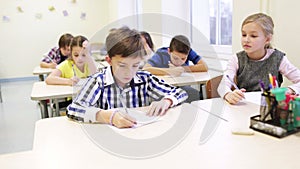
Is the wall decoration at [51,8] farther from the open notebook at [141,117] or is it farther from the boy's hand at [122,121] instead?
the boy's hand at [122,121]

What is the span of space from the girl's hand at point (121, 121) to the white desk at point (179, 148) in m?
0.03

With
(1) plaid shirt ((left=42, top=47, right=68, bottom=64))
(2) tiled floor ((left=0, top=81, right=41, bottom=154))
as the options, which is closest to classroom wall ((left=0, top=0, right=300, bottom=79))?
(2) tiled floor ((left=0, top=81, right=41, bottom=154))

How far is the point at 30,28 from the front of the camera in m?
5.63

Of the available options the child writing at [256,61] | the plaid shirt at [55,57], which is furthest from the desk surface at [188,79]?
the plaid shirt at [55,57]

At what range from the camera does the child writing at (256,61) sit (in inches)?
63.8

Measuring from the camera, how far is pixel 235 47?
7.84 ft

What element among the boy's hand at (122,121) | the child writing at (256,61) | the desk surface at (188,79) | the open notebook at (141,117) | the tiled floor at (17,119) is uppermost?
the child writing at (256,61)

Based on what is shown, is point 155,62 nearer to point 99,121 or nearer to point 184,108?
point 184,108

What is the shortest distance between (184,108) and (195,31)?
236 centimetres

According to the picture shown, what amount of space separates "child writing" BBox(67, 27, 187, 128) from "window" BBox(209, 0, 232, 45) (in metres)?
1.81

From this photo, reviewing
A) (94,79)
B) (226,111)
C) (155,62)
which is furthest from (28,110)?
(226,111)

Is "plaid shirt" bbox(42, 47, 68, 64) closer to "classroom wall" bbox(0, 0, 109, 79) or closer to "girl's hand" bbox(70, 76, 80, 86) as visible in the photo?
"girl's hand" bbox(70, 76, 80, 86)

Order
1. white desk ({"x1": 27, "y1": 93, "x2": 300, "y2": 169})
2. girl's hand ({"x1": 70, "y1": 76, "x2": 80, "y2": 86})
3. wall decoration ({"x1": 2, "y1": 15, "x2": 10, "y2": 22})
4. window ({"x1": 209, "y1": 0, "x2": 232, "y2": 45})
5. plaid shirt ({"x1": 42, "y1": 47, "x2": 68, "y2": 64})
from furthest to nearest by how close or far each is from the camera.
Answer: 1. wall decoration ({"x1": 2, "y1": 15, "x2": 10, "y2": 22})
2. plaid shirt ({"x1": 42, "y1": 47, "x2": 68, "y2": 64})
3. window ({"x1": 209, "y1": 0, "x2": 232, "y2": 45})
4. girl's hand ({"x1": 70, "y1": 76, "x2": 80, "y2": 86})
5. white desk ({"x1": 27, "y1": 93, "x2": 300, "y2": 169})

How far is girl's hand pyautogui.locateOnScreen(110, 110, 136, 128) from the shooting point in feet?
3.55
